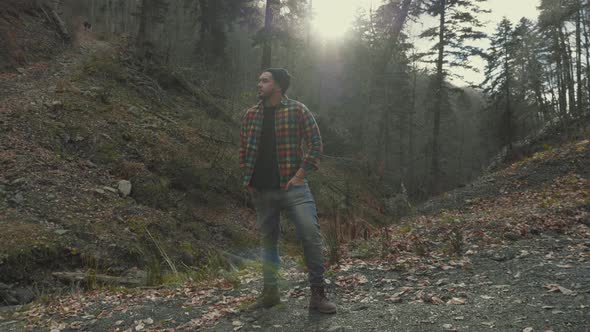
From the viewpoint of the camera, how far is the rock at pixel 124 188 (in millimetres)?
8836

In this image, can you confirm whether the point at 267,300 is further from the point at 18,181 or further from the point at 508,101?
the point at 508,101

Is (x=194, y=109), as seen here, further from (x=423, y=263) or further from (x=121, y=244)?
(x=423, y=263)

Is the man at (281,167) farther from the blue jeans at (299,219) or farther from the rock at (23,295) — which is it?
the rock at (23,295)

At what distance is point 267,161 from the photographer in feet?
12.5

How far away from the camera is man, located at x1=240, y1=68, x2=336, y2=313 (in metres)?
3.63

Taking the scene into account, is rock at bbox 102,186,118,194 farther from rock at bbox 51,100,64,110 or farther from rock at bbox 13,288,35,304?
rock at bbox 51,100,64,110

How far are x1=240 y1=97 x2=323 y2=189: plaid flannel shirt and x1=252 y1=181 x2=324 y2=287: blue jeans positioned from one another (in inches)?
6.5

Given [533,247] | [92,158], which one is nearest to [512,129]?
[533,247]

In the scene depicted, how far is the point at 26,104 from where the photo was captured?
33.3 feet

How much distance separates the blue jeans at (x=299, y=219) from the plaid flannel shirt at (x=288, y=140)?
0.54 ft

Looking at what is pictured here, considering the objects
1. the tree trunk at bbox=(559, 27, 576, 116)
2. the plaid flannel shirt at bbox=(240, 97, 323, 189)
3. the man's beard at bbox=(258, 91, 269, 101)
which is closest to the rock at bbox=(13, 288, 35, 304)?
the plaid flannel shirt at bbox=(240, 97, 323, 189)

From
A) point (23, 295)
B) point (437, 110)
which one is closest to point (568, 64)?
point (437, 110)

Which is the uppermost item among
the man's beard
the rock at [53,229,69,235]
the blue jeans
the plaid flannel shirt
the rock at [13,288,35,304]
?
the man's beard

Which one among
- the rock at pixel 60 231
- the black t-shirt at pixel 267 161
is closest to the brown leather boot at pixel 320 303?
the black t-shirt at pixel 267 161
